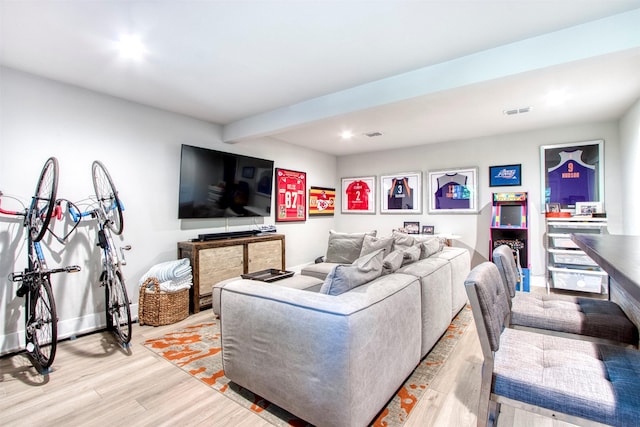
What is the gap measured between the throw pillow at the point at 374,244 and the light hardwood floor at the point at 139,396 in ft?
4.39

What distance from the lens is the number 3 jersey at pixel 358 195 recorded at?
6.41m

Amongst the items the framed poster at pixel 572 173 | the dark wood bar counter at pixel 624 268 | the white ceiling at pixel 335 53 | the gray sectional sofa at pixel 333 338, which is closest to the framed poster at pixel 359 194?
the white ceiling at pixel 335 53

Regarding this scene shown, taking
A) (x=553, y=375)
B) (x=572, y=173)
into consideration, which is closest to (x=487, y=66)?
(x=553, y=375)

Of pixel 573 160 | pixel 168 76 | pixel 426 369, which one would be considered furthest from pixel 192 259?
pixel 573 160

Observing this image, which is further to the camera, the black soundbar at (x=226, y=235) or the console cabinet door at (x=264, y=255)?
the console cabinet door at (x=264, y=255)

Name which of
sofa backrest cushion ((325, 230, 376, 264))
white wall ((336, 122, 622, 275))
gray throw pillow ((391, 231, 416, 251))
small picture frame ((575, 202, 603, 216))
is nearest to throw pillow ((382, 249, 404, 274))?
gray throw pillow ((391, 231, 416, 251))

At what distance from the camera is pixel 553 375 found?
3.78 feet

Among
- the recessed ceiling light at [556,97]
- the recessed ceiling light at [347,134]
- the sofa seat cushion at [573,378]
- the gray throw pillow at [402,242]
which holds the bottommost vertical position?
the sofa seat cushion at [573,378]

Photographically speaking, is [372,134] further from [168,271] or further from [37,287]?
[37,287]

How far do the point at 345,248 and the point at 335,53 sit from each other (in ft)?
8.44

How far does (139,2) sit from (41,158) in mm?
1979

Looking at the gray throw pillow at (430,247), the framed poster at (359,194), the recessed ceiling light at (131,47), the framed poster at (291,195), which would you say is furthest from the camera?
the framed poster at (359,194)

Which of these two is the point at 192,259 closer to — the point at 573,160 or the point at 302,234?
the point at 302,234

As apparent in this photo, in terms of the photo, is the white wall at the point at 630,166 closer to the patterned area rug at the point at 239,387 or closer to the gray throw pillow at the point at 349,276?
the patterned area rug at the point at 239,387
